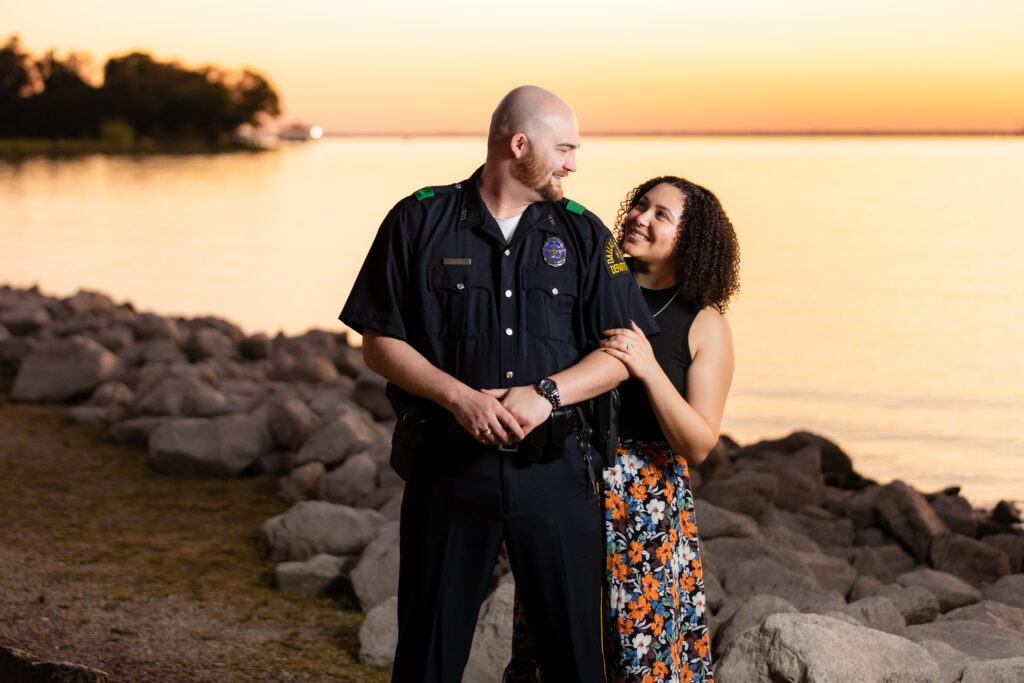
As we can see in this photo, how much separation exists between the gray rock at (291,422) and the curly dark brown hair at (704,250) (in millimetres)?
3685

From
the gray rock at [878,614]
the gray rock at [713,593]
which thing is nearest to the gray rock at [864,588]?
the gray rock at [878,614]

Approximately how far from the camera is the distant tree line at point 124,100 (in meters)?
66.7

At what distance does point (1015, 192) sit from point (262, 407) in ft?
96.8

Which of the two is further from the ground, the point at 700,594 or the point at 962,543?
the point at 700,594

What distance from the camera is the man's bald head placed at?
2.36m

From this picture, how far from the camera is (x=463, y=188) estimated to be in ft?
8.29

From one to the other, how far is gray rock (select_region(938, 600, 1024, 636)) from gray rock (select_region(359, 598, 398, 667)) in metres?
2.25

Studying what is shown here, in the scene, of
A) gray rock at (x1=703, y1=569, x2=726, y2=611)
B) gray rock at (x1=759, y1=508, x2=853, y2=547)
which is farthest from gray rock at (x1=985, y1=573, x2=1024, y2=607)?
gray rock at (x1=703, y1=569, x2=726, y2=611)

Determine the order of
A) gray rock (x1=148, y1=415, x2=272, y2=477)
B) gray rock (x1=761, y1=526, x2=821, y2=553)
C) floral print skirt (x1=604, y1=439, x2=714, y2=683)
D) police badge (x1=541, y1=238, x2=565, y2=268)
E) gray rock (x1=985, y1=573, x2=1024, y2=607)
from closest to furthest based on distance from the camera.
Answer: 1. police badge (x1=541, y1=238, x2=565, y2=268)
2. floral print skirt (x1=604, y1=439, x2=714, y2=683)
3. gray rock (x1=985, y1=573, x2=1024, y2=607)
4. gray rock (x1=761, y1=526, x2=821, y2=553)
5. gray rock (x1=148, y1=415, x2=272, y2=477)

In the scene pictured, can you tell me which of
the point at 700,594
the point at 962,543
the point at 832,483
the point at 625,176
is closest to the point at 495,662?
the point at 700,594

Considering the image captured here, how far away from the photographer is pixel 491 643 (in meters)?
3.60

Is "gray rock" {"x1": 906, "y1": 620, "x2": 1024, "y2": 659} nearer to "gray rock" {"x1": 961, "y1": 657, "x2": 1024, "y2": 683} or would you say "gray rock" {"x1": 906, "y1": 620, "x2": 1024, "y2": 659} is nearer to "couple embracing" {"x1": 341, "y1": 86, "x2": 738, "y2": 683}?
"gray rock" {"x1": 961, "y1": 657, "x2": 1024, "y2": 683}

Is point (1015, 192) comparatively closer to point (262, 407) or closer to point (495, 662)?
point (262, 407)

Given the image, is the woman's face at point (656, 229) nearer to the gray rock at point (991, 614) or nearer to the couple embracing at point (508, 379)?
the couple embracing at point (508, 379)
